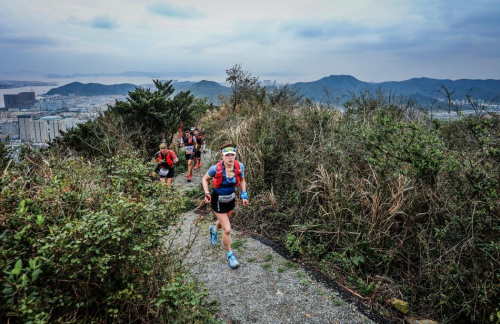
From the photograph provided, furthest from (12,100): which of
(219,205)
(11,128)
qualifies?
(219,205)

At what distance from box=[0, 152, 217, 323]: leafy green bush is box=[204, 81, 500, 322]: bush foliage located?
282cm

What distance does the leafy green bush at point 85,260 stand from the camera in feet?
5.83

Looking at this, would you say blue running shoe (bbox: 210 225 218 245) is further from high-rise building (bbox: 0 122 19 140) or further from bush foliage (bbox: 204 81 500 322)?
high-rise building (bbox: 0 122 19 140)

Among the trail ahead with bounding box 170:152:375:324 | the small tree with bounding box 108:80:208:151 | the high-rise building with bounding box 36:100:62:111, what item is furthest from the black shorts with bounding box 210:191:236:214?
the high-rise building with bounding box 36:100:62:111

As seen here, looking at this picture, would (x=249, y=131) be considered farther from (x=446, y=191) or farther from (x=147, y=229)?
(x=147, y=229)

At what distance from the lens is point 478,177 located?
11.5ft

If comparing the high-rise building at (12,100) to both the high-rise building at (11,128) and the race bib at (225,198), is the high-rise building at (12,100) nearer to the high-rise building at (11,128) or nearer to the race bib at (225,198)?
the high-rise building at (11,128)

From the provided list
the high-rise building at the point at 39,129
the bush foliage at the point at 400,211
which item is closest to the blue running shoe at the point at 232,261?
the bush foliage at the point at 400,211

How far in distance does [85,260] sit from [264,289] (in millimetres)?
2721

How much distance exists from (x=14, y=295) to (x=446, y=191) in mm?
5229

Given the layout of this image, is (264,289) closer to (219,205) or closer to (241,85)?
(219,205)

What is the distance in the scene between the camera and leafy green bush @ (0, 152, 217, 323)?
1.78 m

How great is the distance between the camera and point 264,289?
3963mm

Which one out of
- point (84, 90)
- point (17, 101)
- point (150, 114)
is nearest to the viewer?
point (150, 114)
